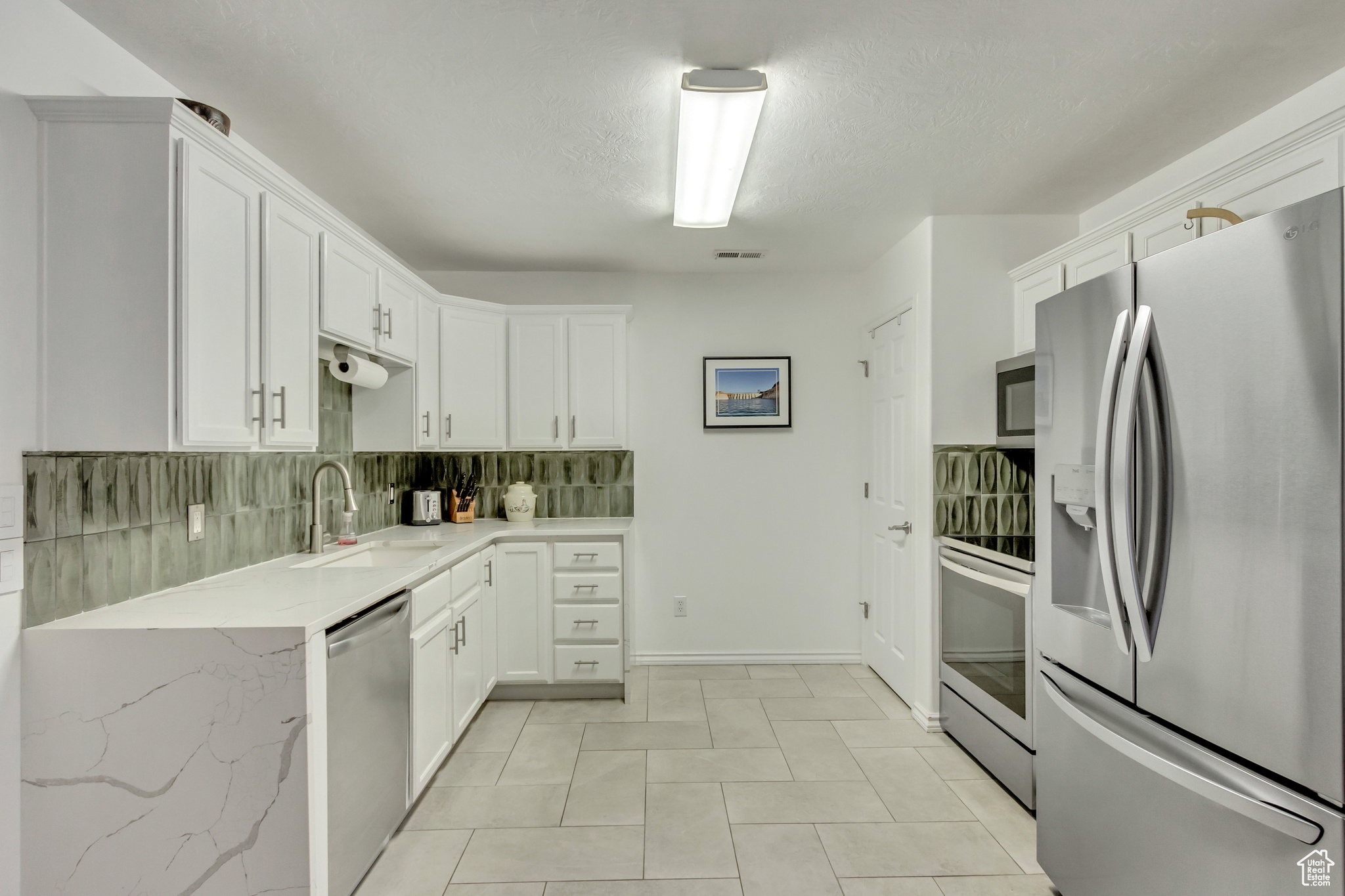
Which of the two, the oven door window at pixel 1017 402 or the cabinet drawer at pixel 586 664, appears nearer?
the oven door window at pixel 1017 402

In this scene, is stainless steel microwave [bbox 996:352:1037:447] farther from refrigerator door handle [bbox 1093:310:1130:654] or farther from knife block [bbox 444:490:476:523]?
knife block [bbox 444:490:476:523]

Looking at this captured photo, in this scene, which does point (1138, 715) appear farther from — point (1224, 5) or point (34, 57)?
point (34, 57)

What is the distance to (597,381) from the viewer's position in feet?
12.6

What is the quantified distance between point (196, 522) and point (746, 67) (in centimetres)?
223

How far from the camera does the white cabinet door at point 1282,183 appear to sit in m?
1.75

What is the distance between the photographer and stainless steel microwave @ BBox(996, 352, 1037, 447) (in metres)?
2.67

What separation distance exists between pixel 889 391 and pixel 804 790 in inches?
83.0

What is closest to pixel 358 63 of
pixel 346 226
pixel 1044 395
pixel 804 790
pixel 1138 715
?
pixel 346 226

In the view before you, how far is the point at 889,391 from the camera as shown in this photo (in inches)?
143

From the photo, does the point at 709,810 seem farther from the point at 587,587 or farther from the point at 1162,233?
the point at 1162,233

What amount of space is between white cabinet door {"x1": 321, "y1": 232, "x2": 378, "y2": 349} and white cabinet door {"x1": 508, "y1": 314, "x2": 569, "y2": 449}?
108cm

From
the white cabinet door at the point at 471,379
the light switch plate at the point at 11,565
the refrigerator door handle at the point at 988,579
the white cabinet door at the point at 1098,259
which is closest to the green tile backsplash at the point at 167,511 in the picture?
the light switch plate at the point at 11,565

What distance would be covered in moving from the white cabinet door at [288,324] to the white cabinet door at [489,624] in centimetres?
125

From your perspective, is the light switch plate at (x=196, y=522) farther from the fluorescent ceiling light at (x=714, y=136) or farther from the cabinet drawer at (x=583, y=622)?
the fluorescent ceiling light at (x=714, y=136)
